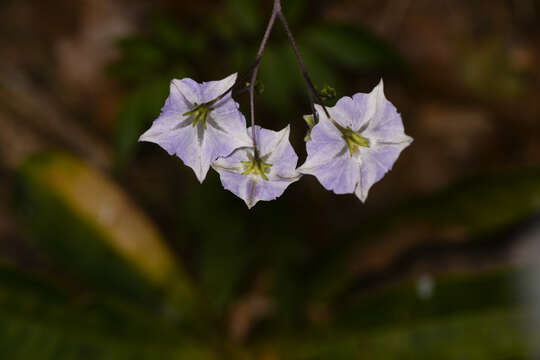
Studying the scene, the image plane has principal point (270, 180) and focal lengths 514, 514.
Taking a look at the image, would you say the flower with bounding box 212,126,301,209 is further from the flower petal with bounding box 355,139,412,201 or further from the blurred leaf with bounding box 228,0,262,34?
the blurred leaf with bounding box 228,0,262,34

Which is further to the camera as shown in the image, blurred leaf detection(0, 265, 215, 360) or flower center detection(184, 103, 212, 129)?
blurred leaf detection(0, 265, 215, 360)

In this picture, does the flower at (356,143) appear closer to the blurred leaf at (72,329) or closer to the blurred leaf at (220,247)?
the blurred leaf at (220,247)

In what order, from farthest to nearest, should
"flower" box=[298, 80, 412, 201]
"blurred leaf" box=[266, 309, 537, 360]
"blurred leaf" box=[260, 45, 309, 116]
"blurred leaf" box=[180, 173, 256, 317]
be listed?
"blurred leaf" box=[180, 173, 256, 317] → "blurred leaf" box=[266, 309, 537, 360] → "blurred leaf" box=[260, 45, 309, 116] → "flower" box=[298, 80, 412, 201]

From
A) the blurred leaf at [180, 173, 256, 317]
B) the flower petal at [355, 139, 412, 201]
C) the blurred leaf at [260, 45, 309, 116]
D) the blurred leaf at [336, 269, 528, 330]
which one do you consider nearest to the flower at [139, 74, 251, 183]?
the flower petal at [355, 139, 412, 201]

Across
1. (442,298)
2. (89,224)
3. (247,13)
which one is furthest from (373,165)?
(89,224)

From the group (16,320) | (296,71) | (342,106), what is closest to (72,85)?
A: (16,320)
